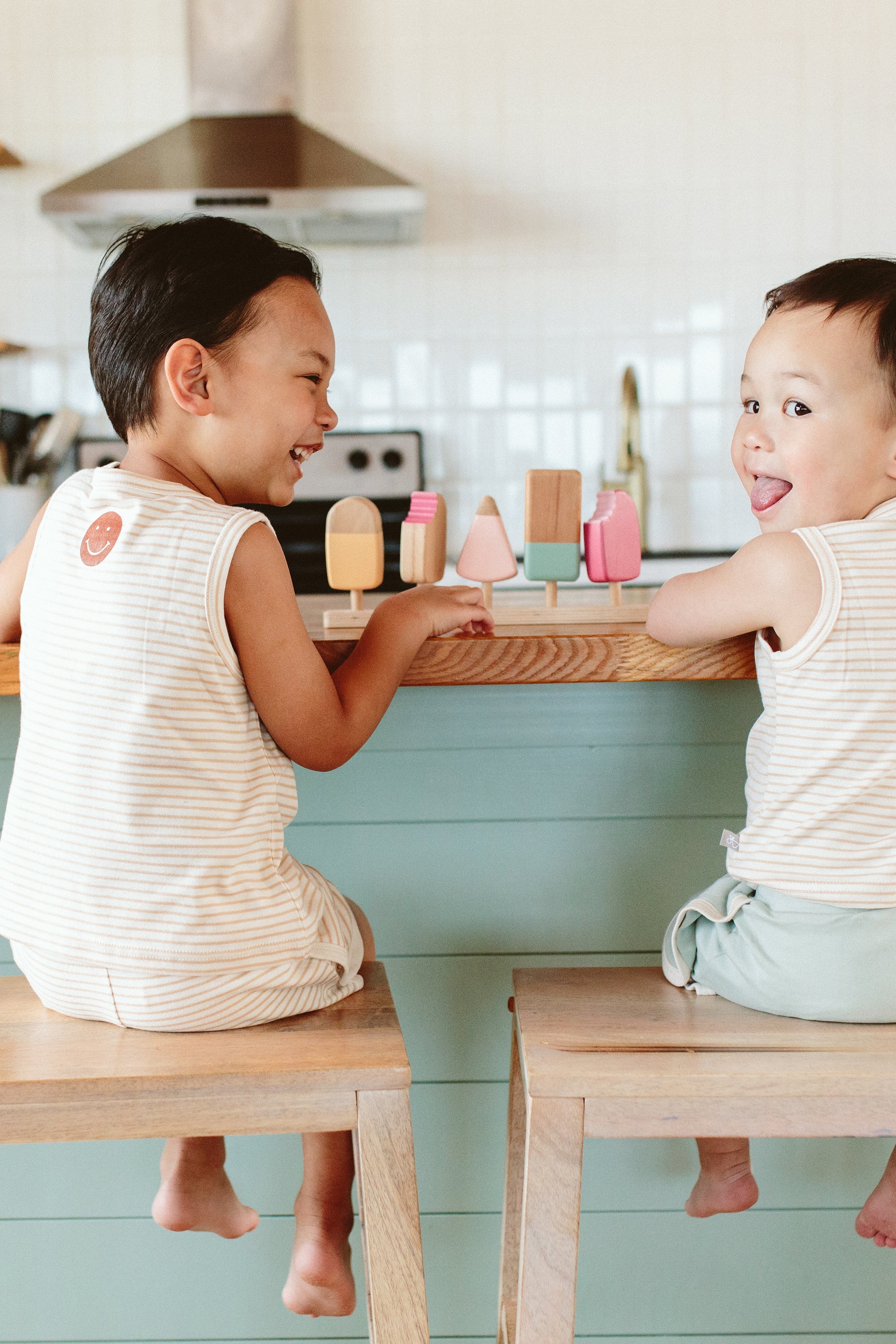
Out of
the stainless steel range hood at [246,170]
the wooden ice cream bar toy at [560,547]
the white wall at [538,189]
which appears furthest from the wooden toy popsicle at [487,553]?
the white wall at [538,189]

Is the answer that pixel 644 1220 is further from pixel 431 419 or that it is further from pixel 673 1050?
pixel 431 419

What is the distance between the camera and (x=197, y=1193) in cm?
109

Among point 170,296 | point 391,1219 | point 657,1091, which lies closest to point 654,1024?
point 657,1091

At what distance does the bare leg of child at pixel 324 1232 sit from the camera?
101cm

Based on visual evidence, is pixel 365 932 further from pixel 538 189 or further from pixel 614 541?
pixel 538 189

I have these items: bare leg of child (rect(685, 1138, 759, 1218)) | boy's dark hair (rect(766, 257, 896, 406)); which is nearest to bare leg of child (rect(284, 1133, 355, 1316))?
bare leg of child (rect(685, 1138, 759, 1218))

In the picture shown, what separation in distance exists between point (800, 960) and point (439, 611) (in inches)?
15.9

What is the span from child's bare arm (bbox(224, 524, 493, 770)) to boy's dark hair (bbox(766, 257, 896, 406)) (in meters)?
0.39

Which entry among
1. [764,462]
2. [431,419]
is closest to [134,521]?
[764,462]

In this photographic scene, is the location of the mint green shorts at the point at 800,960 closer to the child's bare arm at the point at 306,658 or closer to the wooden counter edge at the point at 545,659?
the wooden counter edge at the point at 545,659

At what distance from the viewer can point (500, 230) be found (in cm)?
291

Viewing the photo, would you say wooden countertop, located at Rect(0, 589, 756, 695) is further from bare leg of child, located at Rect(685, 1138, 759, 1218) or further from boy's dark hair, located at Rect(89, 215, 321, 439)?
bare leg of child, located at Rect(685, 1138, 759, 1218)

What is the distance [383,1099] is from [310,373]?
0.59 m

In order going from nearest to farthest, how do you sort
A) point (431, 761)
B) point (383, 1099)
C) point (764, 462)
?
1. point (383, 1099)
2. point (764, 462)
3. point (431, 761)
